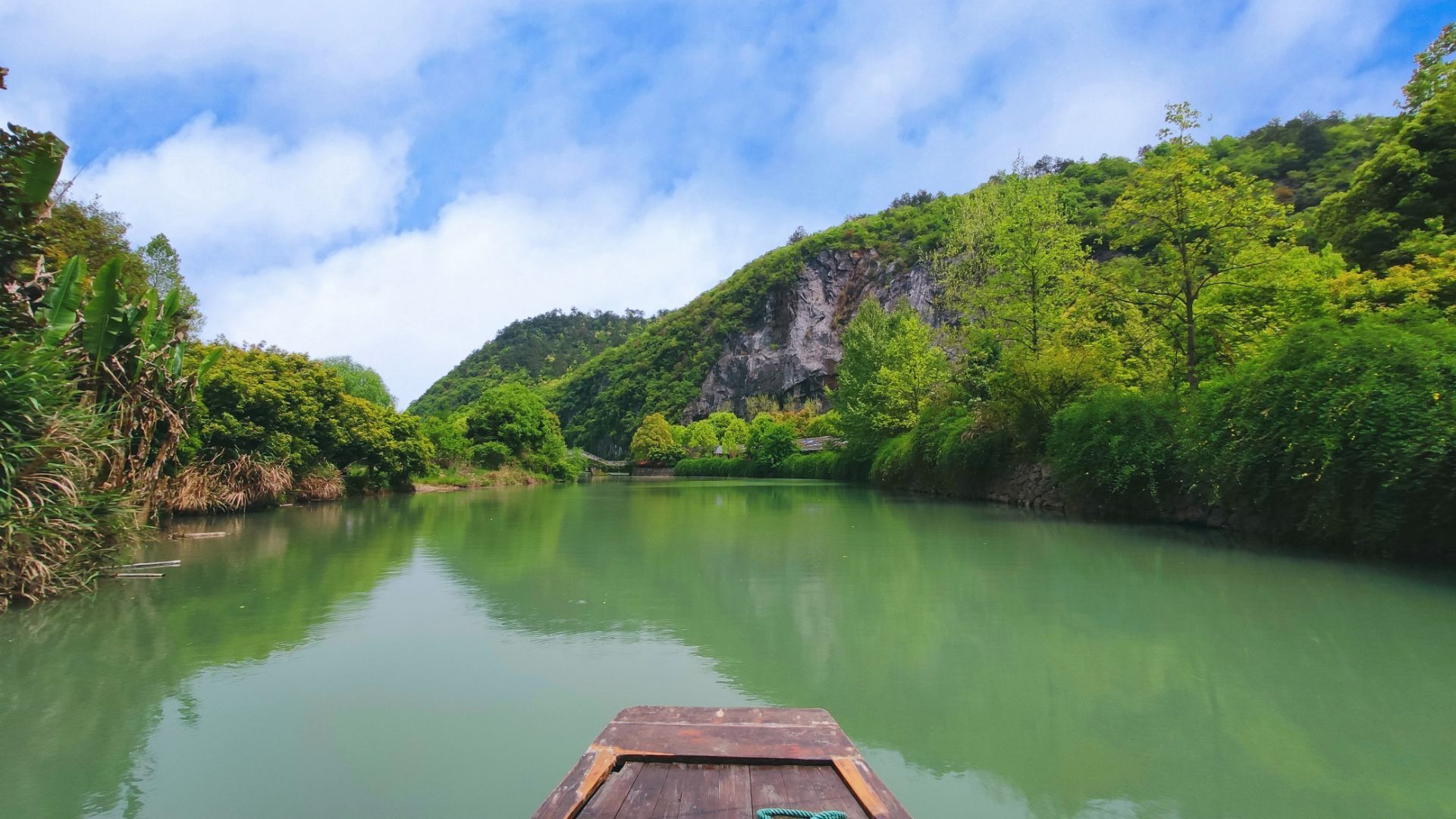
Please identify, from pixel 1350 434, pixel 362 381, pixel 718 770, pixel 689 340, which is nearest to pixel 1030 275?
pixel 1350 434

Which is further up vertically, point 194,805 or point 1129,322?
point 1129,322

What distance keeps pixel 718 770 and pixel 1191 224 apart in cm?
1785

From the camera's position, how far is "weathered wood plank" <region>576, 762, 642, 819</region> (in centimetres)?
212

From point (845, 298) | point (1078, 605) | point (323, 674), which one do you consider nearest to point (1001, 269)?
point (1078, 605)

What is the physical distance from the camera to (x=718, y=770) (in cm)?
246

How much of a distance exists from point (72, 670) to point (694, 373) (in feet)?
304

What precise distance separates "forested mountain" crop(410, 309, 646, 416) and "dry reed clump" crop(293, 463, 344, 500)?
8024cm

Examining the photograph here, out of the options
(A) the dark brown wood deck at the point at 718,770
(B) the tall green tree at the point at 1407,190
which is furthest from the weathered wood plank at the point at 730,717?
(B) the tall green tree at the point at 1407,190

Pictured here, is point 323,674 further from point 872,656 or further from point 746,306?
point 746,306

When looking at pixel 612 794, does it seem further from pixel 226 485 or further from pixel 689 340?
pixel 689 340

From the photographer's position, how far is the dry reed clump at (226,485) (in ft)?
55.4

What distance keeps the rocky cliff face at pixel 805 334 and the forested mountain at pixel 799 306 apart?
13 cm

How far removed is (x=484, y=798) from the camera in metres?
3.34

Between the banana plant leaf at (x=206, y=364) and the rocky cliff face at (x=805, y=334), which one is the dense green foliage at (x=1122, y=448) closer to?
the banana plant leaf at (x=206, y=364)
